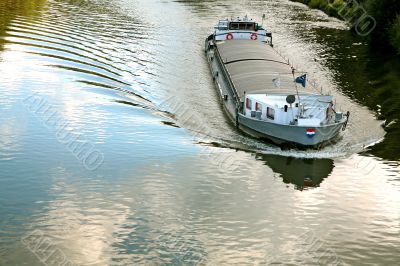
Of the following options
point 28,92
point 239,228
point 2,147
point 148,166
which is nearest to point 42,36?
point 28,92

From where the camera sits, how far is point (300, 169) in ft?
119

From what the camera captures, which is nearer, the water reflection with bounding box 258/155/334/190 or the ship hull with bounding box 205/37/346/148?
the water reflection with bounding box 258/155/334/190

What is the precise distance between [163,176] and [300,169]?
888 centimetres

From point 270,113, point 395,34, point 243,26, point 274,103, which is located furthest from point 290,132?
point 395,34

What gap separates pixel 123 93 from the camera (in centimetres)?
4831

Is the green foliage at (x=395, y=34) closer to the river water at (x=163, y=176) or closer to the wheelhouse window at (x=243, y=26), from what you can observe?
the river water at (x=163, y=176)

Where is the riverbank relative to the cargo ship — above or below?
above

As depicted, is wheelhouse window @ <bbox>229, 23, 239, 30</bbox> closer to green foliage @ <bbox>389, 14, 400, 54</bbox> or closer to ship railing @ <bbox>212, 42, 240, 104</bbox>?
ship railing @ <bbox>212, 42, 240, 104</bbox>

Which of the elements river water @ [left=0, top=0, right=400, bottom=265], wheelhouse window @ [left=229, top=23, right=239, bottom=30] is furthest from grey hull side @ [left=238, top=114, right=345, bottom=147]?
wheelhouse window @ [left=229, top=23, right=239, bottom=30]

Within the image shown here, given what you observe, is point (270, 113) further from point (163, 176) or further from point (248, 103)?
point (163, 176)

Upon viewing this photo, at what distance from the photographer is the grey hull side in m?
37.3

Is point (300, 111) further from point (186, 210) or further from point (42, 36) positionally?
point (42, 36)

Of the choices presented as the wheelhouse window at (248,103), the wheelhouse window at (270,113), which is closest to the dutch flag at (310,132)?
the wheelhouse window at (270,113)

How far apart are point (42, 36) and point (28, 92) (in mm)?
20354
